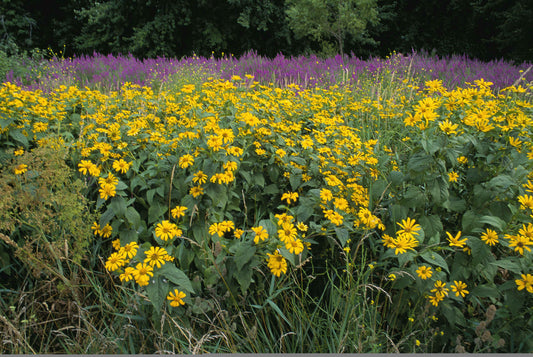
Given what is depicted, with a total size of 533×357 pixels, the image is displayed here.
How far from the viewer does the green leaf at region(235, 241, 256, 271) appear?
1.67 m

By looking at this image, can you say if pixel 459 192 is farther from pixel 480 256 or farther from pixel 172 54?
pixel 172 54

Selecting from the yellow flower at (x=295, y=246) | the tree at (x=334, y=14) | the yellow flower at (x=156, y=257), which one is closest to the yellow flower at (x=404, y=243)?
the yellow flower at (x=295, y=246)

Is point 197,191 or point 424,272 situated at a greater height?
point 197,191

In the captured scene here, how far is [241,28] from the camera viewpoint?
15.3 m

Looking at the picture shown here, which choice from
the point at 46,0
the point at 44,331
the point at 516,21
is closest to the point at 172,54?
the point at 46,0

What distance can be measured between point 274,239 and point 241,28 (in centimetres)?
1482

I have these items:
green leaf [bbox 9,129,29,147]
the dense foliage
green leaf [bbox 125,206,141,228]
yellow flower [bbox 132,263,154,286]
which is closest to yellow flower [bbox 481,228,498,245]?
yellow flower [bbox 132,263,154,286]

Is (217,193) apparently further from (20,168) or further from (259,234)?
(20,168)

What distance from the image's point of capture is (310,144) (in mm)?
2295

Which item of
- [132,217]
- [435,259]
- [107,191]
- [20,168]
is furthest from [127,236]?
[435,259]

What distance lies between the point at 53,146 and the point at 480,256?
2117 mm

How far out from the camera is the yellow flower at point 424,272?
1651mm

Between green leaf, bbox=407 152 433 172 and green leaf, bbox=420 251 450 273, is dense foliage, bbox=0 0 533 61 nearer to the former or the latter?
green leaf, bbox=407 152 433 172

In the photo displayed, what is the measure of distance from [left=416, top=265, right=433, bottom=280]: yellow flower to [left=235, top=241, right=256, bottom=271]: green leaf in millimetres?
685
